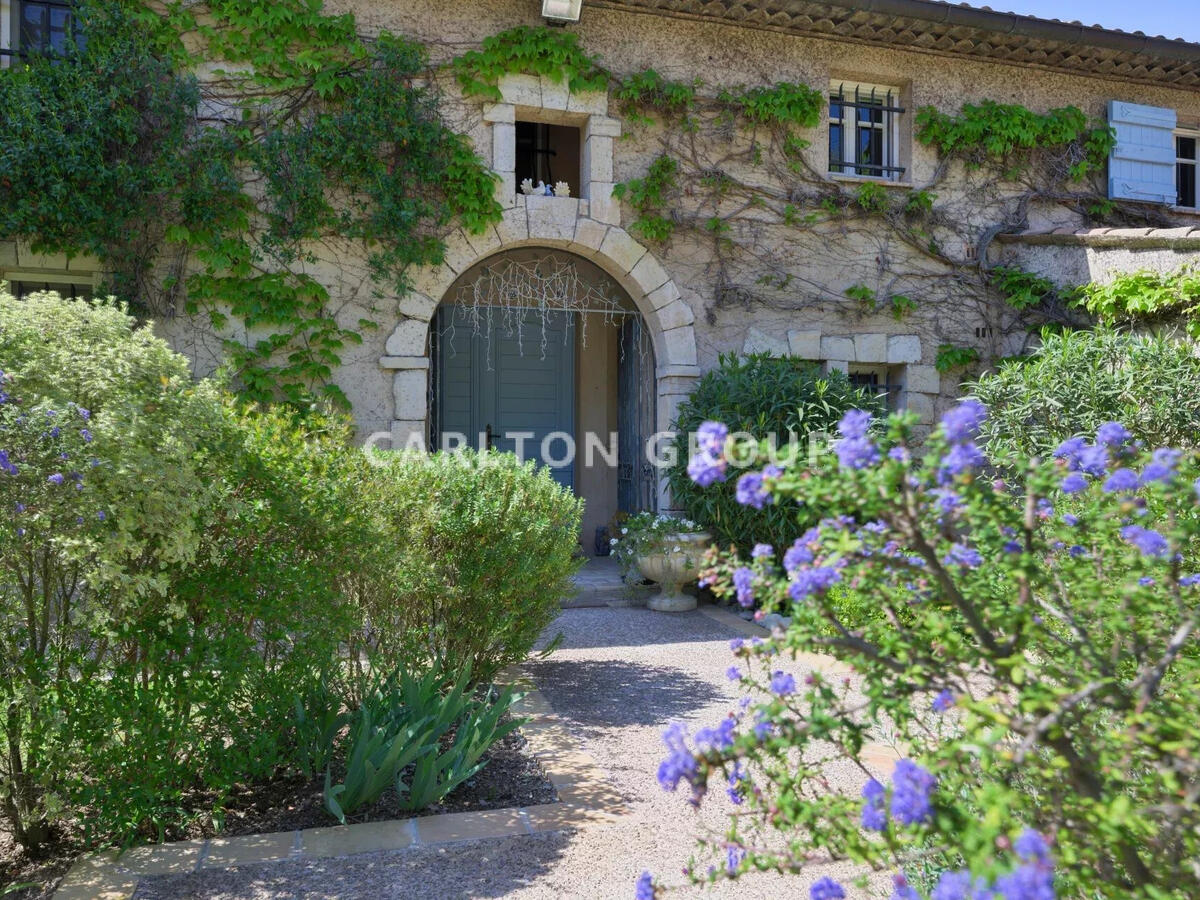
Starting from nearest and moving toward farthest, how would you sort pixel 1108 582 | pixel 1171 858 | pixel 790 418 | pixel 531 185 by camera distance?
pixel 1171 858
pixel 1108 582
pixel 790 418
pixel 531 185

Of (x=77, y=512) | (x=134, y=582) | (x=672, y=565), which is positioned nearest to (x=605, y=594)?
(x=672, y=565)

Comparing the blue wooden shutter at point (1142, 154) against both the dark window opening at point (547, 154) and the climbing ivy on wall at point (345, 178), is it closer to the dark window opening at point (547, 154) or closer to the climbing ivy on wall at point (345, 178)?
the climbing ivy on wall at point (345, 178)

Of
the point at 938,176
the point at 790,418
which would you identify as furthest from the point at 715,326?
the point at 938,176

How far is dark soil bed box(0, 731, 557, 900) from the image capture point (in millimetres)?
2816

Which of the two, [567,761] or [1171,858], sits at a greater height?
[1171,858]

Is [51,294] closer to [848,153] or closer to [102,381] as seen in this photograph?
[102,381]

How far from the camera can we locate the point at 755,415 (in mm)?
7152

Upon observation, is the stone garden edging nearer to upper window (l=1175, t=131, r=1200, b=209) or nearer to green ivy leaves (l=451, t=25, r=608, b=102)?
green ivy leaves (l=451, t=25, r=608, b=102)

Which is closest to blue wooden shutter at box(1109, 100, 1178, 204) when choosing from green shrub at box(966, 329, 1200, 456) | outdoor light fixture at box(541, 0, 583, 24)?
green shrub at box(966, 329, 1200, 456)

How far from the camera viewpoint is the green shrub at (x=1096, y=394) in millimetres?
6336

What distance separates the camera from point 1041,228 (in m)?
9.00

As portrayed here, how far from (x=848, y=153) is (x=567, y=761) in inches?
277

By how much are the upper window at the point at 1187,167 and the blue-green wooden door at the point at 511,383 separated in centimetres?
670

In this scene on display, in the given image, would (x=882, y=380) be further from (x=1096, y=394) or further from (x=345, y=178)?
(x=345, y=178)
